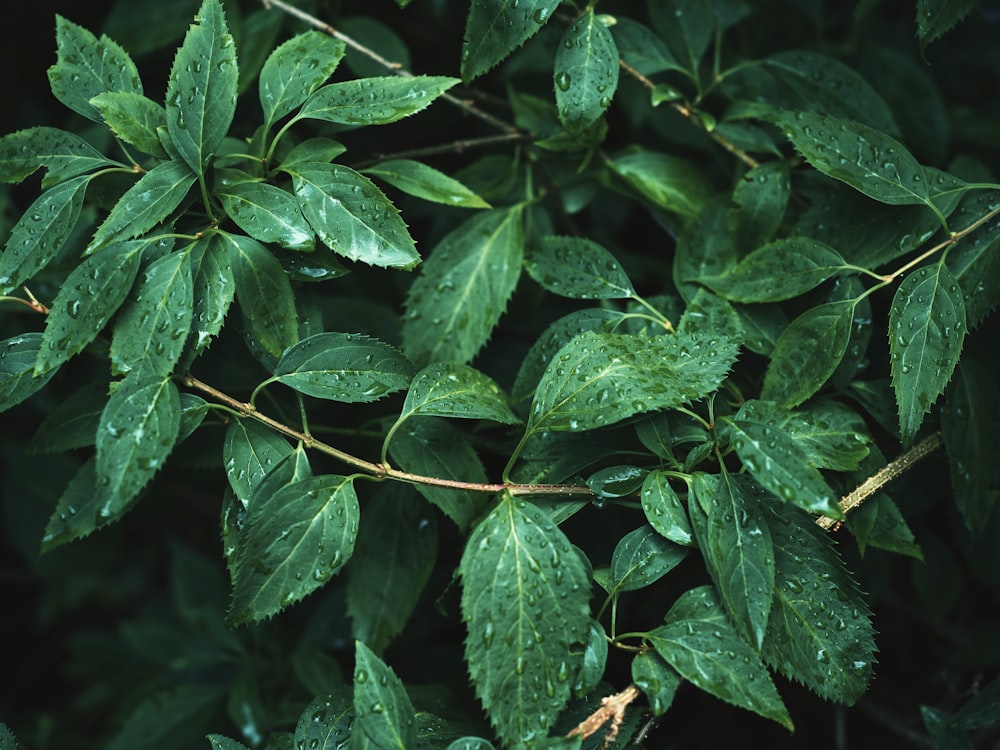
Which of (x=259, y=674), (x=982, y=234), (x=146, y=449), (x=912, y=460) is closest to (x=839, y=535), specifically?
Result: (x=912, y=460)

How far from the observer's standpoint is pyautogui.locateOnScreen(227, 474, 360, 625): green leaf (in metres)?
0.94

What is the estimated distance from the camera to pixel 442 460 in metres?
1.13

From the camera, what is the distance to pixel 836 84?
136 cm

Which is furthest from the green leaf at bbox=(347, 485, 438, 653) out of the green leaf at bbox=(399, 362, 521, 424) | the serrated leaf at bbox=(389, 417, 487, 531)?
the green leaf at bbox=(399, 362, 521, 424)

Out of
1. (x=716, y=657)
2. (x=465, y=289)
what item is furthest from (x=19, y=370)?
(x=716, y=657)

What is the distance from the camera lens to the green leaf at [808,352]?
3.53 ft

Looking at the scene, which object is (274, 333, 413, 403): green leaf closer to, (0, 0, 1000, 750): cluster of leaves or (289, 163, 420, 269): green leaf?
(0, 0, 1000, 750): cluster of leaves

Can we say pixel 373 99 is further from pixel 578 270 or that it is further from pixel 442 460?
pixel 442 460

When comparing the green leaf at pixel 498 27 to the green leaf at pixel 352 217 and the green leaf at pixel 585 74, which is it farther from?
the green leaf at pixel 352 217

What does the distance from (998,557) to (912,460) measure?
0.43 m

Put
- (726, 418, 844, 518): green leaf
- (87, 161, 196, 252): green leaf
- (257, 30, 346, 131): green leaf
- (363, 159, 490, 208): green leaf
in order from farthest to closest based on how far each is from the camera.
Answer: (363, 159, 490, 208): green leaf
(257, 30, 346, 131): green leaf
(87, 161, 196, 252): green leaf
(726, 418, 844, 518): green leaf

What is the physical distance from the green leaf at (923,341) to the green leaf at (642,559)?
32 cm

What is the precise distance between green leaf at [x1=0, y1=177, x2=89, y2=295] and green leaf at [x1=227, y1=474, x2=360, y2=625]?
0.39 m

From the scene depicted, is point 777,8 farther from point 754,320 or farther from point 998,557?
point 998,557
